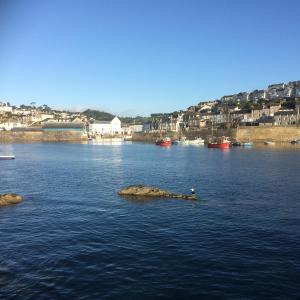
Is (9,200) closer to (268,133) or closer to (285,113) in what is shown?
(268,133)

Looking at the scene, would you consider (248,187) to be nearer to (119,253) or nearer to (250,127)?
(119,253)

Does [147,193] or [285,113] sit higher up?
[285,113]

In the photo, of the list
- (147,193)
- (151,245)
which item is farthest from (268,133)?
(151,245)

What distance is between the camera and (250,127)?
Result: 14175 centimetres

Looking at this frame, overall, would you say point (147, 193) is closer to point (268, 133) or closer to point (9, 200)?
point (9, 200)

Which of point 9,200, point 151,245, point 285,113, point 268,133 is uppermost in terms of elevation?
point 285,113

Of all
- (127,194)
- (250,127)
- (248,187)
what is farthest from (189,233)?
(250,127)

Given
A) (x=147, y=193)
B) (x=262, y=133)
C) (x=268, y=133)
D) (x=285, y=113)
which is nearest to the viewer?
(x=147, y=193)

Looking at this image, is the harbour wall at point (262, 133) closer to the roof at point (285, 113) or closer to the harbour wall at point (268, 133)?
the harbour wall at point (268, 133)

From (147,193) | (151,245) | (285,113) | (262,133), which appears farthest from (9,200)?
(285,113)

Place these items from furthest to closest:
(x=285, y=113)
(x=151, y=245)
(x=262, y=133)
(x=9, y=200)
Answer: (x=285, y=113) < (x=262, y=133) < (x=9, y=200) < (x=151, y=245)

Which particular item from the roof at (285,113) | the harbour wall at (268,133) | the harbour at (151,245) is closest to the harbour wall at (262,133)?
the harbour wall at (268,133)

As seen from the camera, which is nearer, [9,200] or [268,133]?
[9,200]

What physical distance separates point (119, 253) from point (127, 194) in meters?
16.2
